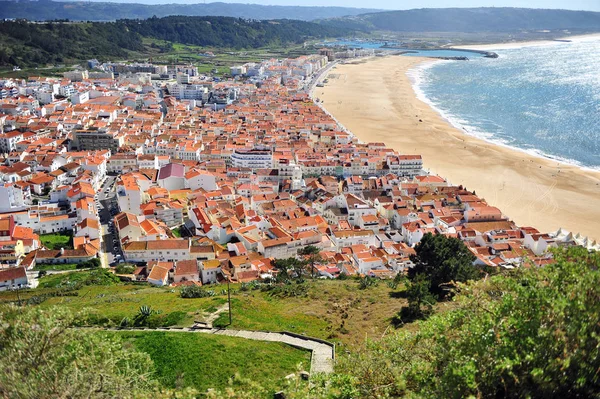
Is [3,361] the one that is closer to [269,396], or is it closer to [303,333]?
[269,396]

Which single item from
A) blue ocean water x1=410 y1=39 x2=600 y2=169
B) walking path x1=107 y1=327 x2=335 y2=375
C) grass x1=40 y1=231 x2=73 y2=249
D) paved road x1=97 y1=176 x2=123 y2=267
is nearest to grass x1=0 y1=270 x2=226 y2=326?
walking path x1=107 y1=327 x2=335 y2=375

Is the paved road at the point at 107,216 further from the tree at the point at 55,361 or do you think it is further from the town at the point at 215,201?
the tree at the point at 55,361

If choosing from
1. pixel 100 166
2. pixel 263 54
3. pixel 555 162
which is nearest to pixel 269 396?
pixel 100 166

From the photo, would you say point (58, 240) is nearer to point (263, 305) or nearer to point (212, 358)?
point (263, 305)

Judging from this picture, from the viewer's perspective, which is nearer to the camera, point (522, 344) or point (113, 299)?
point (522, 344)

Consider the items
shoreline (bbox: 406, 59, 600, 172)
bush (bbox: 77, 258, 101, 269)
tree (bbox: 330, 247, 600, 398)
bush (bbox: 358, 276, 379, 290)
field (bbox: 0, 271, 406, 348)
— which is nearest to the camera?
tree (bbox: 330, 247, 600, 398)

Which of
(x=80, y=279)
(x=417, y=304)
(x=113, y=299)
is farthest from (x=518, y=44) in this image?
(x=113, y=299)

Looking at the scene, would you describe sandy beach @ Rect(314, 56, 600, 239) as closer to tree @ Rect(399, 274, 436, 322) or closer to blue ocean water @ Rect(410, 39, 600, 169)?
blue ocean water @ Rect(410, 39, 600, 169)
